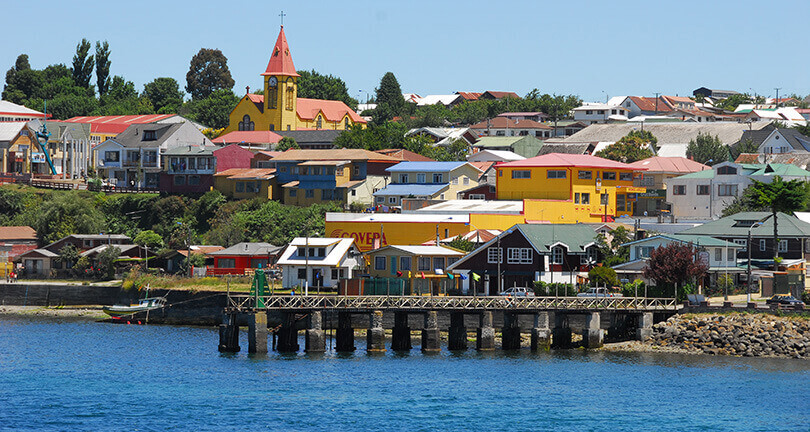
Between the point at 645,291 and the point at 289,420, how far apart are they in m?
28.0

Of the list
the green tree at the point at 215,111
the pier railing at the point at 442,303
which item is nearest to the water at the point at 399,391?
the pier railing at the point at 442,303

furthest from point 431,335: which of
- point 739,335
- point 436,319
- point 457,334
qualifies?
point 739,335

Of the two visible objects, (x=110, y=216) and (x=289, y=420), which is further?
(x=110, y=216)

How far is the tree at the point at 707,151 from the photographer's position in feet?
430

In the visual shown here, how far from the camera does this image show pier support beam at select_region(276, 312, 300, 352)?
62.7 meters

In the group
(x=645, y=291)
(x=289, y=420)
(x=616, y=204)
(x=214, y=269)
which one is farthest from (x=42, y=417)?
(x=616, y=204)

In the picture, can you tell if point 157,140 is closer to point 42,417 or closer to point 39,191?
point 39,191

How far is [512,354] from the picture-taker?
63.1 metres

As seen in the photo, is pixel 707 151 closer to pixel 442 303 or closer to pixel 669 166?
pixel 669 166

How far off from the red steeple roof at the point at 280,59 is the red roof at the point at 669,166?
56.8 meters

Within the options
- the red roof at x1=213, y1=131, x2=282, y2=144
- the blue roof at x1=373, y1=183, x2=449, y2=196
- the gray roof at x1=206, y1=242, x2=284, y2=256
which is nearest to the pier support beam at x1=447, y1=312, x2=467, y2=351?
the gray roof at x1=206, y1=242, x2=284, y2=256

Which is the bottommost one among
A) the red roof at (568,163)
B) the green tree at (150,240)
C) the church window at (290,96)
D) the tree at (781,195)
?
the green tree at (150,240)

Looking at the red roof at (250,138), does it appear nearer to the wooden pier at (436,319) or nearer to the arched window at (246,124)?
the arched window at (246,124)

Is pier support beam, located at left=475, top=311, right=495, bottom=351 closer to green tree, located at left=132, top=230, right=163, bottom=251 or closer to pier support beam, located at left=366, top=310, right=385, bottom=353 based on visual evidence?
pier support beam, located at left=366, top=310, right=385, bottom=353
